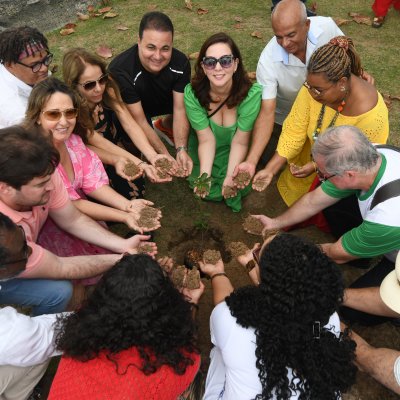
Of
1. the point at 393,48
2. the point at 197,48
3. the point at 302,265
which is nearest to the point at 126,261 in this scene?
the point at 302,265

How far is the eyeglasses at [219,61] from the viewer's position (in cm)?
314

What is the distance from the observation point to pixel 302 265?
5.94ft

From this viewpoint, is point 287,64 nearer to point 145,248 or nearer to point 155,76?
point 155,76

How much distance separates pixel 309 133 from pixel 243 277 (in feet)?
4.69

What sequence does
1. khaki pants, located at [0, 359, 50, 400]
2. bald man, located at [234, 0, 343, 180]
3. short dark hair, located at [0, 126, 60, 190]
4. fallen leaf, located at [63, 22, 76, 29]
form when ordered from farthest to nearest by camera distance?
fallen leaf, located at [63, 22, 76, 29]
bald man, located at [234, 0, 343, 180]
short dark hair, located at [0, 126, 60, 190]
khaki pants, located at [0, 359, 50, 400]

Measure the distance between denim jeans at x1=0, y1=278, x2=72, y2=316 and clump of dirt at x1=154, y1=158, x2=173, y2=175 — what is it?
1.42 m

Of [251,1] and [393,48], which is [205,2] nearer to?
[251,1]

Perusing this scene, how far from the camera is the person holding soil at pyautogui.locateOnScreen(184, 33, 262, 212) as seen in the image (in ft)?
10.5

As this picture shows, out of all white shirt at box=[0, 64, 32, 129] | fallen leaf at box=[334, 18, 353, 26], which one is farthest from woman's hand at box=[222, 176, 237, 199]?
fallen leaf at box=[334, 18, 353, 26]

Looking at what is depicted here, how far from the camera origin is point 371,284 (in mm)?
2832

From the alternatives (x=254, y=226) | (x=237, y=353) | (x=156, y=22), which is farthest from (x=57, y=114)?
(x=237, y=353)

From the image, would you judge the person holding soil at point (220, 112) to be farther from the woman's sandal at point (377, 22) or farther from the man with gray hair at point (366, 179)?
the woman's sandal at point (377, 22)

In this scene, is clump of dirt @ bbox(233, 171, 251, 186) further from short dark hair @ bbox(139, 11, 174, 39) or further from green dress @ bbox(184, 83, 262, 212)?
short dark hair @ bbox(139, 11, 174, 39)

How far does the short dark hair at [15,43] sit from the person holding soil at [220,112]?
4.64 ft
